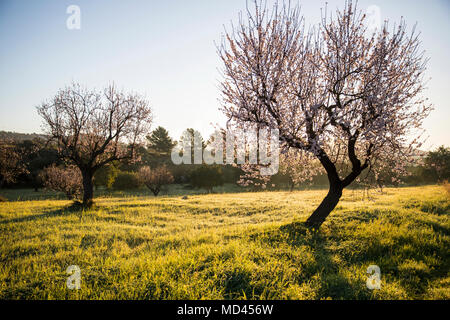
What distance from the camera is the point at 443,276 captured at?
558 cm

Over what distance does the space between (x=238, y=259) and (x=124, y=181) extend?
44890 mm

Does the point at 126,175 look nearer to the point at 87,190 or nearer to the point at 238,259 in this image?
the point at 87,190

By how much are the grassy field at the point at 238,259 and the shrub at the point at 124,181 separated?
3453 cm

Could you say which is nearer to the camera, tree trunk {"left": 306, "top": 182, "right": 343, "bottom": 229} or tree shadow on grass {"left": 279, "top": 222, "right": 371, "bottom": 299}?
tree shadow on grass {"left": 279, "top": 222, "right": 371, "bottom": 299}

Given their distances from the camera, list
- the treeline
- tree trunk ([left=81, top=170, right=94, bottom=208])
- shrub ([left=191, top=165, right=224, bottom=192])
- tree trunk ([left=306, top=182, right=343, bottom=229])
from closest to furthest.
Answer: tree trunk ([left=306, top=182, right=343, bottom=229]) < tree trunk ([left=81, top=170, right=94, bottom=208]) < the treeline < shrub ([left=191, top=165, right=224, bottom=192])

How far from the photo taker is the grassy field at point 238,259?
4.67m

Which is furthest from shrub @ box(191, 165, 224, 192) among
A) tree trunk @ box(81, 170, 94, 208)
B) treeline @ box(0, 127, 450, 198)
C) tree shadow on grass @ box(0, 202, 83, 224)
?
tree shadow on grass @ box(0, 202, 83, 224)

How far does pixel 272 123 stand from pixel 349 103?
3155 millimetres

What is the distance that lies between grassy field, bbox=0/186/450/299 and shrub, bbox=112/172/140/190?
34528 millimetres

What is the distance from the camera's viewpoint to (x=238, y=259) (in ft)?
19.4

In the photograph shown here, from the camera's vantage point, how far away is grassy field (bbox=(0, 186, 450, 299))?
4672 millimetres

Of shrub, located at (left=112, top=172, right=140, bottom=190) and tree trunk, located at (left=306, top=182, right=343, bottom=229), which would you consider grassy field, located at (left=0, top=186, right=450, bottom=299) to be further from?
shrub, located at (left=112, top=172, right=140, bottom=190)

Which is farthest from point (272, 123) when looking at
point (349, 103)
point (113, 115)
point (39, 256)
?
point (113, 115)
